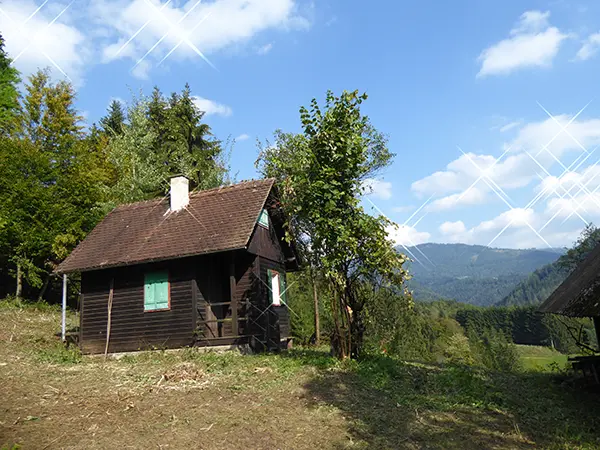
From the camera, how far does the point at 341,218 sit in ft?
46.1

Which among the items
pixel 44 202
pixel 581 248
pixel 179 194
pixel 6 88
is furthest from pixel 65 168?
pixel 581 248

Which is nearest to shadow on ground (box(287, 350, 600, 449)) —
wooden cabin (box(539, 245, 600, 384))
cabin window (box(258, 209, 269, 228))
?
wooden cabin (box(539, 245, 600, 384))

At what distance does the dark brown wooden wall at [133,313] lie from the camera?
1609cm

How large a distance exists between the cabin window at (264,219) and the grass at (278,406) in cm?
548

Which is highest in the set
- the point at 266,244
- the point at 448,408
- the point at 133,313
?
the point at 266,244

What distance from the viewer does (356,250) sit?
44.6 feet

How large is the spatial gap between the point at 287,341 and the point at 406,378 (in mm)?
7658

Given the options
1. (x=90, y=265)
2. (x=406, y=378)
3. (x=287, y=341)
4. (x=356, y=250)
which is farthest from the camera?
(x=287, y=341)

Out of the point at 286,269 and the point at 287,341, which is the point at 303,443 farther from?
the point at 286,269

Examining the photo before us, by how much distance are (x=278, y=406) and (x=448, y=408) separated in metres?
3.66

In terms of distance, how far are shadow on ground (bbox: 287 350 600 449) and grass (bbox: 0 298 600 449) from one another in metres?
0.03

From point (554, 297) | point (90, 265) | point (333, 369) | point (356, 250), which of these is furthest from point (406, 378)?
point (90, 265)

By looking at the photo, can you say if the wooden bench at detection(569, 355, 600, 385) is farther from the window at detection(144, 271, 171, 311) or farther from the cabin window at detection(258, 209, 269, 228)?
the window at detection(144, 271, 171, 311)

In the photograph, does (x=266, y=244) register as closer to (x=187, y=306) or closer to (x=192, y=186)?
(x=187, y=306)
